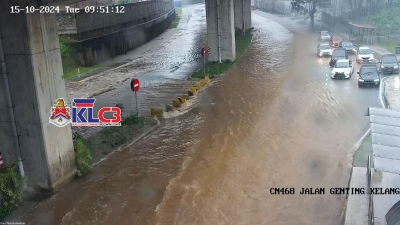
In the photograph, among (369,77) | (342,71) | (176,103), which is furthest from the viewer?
(342,71)

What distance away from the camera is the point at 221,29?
33844 millimetres

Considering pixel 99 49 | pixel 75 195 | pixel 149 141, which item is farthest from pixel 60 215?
pixel 99 49

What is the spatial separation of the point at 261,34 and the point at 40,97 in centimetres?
4549

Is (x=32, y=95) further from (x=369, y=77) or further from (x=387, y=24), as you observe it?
(x=387, y=24)

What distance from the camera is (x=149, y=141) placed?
17.6 meters

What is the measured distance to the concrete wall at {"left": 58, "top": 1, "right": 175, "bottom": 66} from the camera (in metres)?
35.3

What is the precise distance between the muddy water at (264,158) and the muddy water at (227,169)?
0.03 metres

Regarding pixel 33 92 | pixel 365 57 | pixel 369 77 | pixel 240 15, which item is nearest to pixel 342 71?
pixel 369 77

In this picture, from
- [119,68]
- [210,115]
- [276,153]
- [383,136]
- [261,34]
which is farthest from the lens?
[261,34]

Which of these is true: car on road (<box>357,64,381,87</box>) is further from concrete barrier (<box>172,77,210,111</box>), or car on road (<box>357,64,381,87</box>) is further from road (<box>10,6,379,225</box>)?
concrete barrier (<box>172,77,210,111</box>)

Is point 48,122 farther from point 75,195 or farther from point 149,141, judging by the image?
point 149,141

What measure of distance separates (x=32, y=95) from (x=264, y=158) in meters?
7.83

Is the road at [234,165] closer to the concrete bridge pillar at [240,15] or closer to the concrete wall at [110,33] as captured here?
the concrete wall at [110,33]

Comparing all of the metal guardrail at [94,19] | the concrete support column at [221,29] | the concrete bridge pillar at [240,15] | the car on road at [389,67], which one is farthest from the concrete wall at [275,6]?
the car on road at [389,67]
